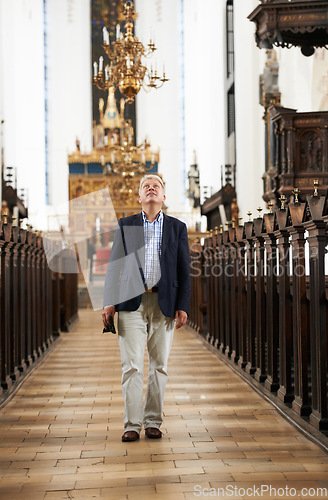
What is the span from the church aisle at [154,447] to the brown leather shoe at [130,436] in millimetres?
40

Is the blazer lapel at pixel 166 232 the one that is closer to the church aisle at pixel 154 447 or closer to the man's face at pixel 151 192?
the man's face at pixel 151 192

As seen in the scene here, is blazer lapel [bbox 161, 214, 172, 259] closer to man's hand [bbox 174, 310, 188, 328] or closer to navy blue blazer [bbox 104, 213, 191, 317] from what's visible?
navy blue blazer [bbox 104, 213, 191, 317]

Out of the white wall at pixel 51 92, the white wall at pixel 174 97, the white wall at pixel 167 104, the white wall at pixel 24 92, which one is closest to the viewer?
the white wall at pixel 24 92

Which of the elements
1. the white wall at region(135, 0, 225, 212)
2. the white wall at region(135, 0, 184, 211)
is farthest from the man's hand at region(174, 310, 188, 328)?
the white wall at region(135, 0, 184, 211)

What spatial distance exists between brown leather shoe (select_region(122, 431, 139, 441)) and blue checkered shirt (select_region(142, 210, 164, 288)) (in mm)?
751

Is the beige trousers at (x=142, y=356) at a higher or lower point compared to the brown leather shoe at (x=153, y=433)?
higher

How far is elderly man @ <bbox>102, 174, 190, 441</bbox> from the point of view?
369cm

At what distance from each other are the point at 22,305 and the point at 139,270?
2690 millimetres

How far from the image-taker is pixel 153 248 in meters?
3.78

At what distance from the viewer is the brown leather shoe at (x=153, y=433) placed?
3680 millimetres

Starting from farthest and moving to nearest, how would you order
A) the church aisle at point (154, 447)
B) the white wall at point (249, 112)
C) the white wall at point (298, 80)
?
the white wall at point (249, 112)
the white wall at point (298, 80)
the church aisle at point (154, 447)

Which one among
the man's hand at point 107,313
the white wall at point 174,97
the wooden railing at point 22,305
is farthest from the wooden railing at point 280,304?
the white wall at point 174,97

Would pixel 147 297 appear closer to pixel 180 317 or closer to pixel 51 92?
pixel 180 317

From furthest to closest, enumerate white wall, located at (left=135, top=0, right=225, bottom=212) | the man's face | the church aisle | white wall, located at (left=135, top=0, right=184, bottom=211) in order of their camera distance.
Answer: white wall, located at (left=135, top=0, right=184, bottom=211)
white wall, located at (left=135, top=0, right=225, bottom=212)
the man's face
the church aisle
